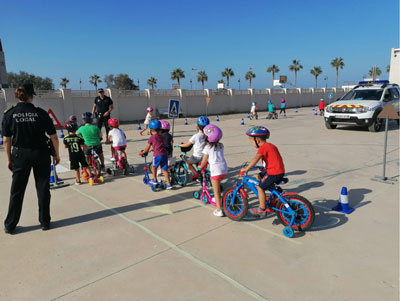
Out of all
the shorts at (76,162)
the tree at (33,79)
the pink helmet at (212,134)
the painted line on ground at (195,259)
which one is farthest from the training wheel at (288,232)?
the tree at (33,79)

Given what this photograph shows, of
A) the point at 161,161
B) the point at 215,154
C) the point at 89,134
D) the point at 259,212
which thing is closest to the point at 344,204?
the point at 259,212

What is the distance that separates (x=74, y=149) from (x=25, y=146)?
7.30 feet

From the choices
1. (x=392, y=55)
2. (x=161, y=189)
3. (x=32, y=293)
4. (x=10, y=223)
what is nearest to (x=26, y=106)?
(x=10, y=223)

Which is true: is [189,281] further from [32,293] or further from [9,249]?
[9,249]

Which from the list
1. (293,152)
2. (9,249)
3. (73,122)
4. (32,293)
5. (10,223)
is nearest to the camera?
(32,293)

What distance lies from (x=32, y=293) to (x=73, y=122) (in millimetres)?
4377

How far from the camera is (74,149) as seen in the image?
19.6ft

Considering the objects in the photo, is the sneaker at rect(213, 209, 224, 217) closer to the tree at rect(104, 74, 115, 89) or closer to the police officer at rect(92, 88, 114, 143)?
the police officer at rect(92, 88, 114, 143)

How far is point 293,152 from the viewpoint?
9.04 meters

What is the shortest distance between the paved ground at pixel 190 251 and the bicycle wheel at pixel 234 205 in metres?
0.12

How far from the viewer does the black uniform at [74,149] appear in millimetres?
5957

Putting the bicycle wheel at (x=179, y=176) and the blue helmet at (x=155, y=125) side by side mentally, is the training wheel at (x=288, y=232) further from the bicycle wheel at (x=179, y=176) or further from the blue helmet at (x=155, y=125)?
→ the blue helmet at (x=155, y=125)

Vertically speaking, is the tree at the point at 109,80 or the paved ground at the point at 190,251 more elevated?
the tree at the point at 109,80

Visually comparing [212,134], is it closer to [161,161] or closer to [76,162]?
[161,161]
